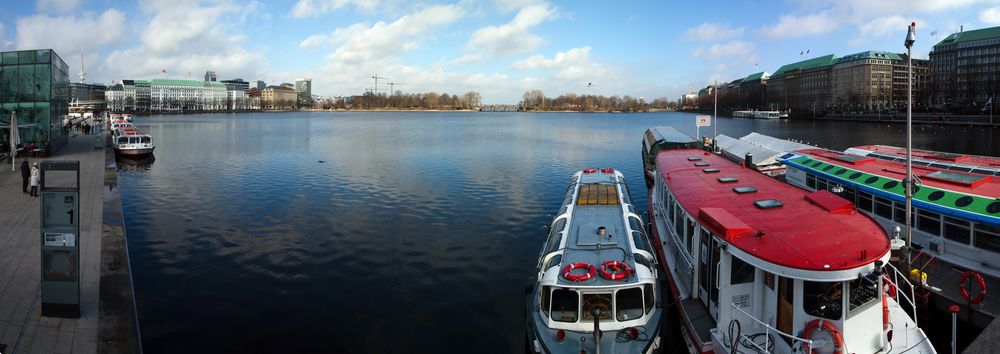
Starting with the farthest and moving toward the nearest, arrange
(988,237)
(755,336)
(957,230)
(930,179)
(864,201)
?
(864,201) < (930,179) < (957,230) < (988,237) < (755,336)

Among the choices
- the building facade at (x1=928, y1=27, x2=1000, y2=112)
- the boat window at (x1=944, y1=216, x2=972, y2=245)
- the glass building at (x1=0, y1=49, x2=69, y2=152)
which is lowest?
the boat window at (x1=944, y1=216, x2=972, y2=245)

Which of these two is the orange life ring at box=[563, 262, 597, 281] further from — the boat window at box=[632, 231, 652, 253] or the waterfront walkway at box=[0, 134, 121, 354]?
the waterfront walkway at box=[0, 134, 121, 354]

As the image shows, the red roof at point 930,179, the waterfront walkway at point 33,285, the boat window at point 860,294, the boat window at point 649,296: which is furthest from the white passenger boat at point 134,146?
the boat window at point 860,294

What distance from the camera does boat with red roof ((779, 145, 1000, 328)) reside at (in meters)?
14.3

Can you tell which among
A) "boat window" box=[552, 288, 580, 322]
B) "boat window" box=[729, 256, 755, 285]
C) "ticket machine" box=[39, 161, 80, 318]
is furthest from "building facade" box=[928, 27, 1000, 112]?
"ticket machine" box=[39, 161, 80, 318]

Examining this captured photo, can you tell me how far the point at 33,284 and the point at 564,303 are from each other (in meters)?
14.2

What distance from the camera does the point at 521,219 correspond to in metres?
29.1

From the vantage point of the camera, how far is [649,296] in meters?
12.8

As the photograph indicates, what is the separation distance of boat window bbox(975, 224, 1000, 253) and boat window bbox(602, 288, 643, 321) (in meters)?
10.2

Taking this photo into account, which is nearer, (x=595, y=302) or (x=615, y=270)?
(x=595, y=302)

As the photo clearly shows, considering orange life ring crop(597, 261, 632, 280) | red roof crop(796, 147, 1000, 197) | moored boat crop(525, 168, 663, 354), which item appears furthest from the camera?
red roof crop(796, 147, 1000, 197)

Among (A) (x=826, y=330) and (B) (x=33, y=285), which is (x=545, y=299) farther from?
(B) (x=33, y=285)

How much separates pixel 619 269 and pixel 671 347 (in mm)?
3565

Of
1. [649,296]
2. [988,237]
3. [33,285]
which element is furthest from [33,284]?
[988,237]
